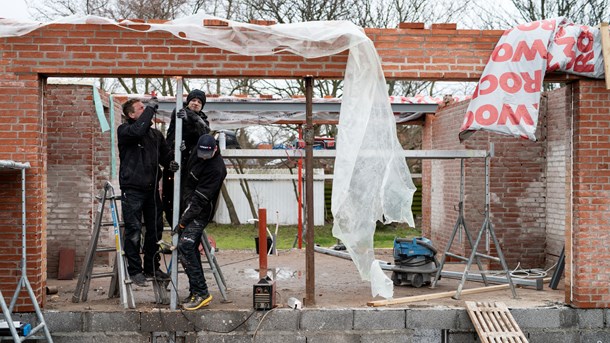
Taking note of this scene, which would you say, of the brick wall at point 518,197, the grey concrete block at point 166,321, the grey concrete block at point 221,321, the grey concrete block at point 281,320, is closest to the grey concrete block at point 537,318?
the grey concrete block at point 281,320

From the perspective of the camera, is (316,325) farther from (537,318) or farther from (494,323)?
(537,318)

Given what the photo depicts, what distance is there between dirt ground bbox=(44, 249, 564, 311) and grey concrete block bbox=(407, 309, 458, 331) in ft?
0.76

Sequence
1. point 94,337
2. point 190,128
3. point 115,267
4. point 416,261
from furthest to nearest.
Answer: point 416,261 < point 115,267 < point 190,128 < point 94,337

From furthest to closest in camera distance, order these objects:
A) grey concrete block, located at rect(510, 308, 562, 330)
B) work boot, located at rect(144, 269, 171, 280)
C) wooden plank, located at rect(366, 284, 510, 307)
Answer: work boot, located at rect(144, 269, 171, 280), wooden plank, located at rect(366, 284, 510, 307), grey concrete block, located at rect(510, 308, 562, 330)

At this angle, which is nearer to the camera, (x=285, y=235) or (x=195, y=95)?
(x=195, y=95)

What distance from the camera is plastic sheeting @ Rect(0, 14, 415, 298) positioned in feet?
22.7

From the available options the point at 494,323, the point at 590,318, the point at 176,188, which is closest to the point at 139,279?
the point at 176,188

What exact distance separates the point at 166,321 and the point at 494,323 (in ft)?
11.6

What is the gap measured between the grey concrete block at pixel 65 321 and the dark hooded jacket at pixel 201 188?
1510 millimetres

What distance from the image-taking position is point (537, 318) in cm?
718

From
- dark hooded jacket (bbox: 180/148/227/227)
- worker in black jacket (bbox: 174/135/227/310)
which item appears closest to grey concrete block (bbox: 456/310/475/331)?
worker in black jacket (bbox: 174/135/227/310)

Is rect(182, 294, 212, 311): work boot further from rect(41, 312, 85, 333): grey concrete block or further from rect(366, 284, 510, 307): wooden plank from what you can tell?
rect(366, 284, 510, 307): wooden plank

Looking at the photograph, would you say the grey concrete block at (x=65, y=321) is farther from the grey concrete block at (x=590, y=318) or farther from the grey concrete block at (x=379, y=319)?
the grey concrete block at (x=590, y=318)

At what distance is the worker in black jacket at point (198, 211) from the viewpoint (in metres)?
6.98
